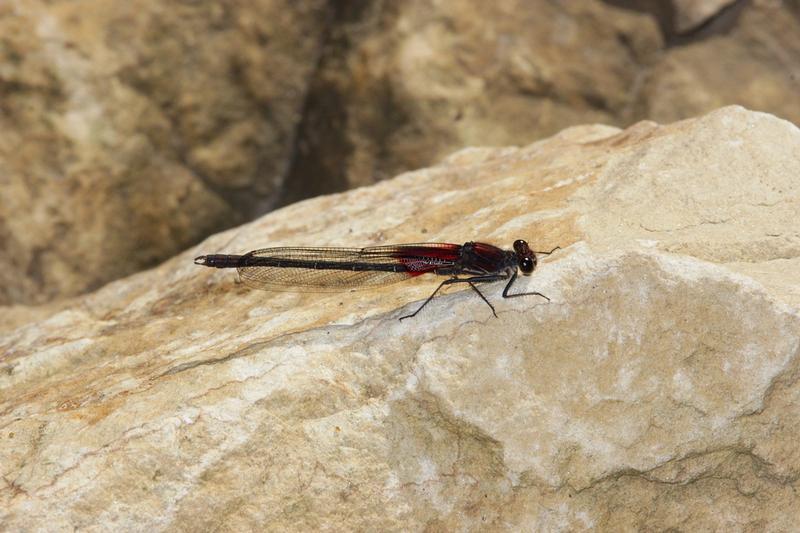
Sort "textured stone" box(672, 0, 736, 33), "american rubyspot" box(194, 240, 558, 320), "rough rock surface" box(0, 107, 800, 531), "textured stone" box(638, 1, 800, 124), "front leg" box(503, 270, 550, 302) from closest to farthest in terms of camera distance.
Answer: "rough rock surface" box(0, 107, 800, 531) → "front leg" box(503, 270, 550, 302) → "american rubyspot" box(194, 240, 558, 320) → "textured stone" box(672, 0, 736, 33) → "textured stone" box(638, 1, 800, 124)

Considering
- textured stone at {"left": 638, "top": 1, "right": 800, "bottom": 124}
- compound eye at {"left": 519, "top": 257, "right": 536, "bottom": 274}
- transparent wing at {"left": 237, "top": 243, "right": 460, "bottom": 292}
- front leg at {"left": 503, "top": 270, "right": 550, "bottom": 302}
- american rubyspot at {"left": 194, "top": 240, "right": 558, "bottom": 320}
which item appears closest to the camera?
front leg at {"left": 503, "top": 270, "right": 550, "bottom": 302}

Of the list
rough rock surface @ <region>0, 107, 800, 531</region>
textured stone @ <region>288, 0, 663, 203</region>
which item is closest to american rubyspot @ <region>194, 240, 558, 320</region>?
rough rock surface @ <region>0, 107, 800, 531</region>

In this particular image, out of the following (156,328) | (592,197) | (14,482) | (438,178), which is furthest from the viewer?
(438,178)

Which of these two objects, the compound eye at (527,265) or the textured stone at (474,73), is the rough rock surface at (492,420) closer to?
the compound eye at (527,265)

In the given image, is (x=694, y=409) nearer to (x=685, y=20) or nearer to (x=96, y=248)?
(x=685, y=20)

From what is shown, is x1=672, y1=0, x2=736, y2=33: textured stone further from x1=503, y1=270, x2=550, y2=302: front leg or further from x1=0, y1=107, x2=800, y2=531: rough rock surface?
x1=503, y1=270, x2=550, y2=302: front leg

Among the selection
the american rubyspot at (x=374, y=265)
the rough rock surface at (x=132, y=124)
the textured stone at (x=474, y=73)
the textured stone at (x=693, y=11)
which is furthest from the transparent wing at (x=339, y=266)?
the textured stone at (x=693, y=11)

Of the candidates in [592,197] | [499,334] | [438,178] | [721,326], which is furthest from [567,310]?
[438,178]

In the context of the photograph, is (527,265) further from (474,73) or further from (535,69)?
(535,69)
